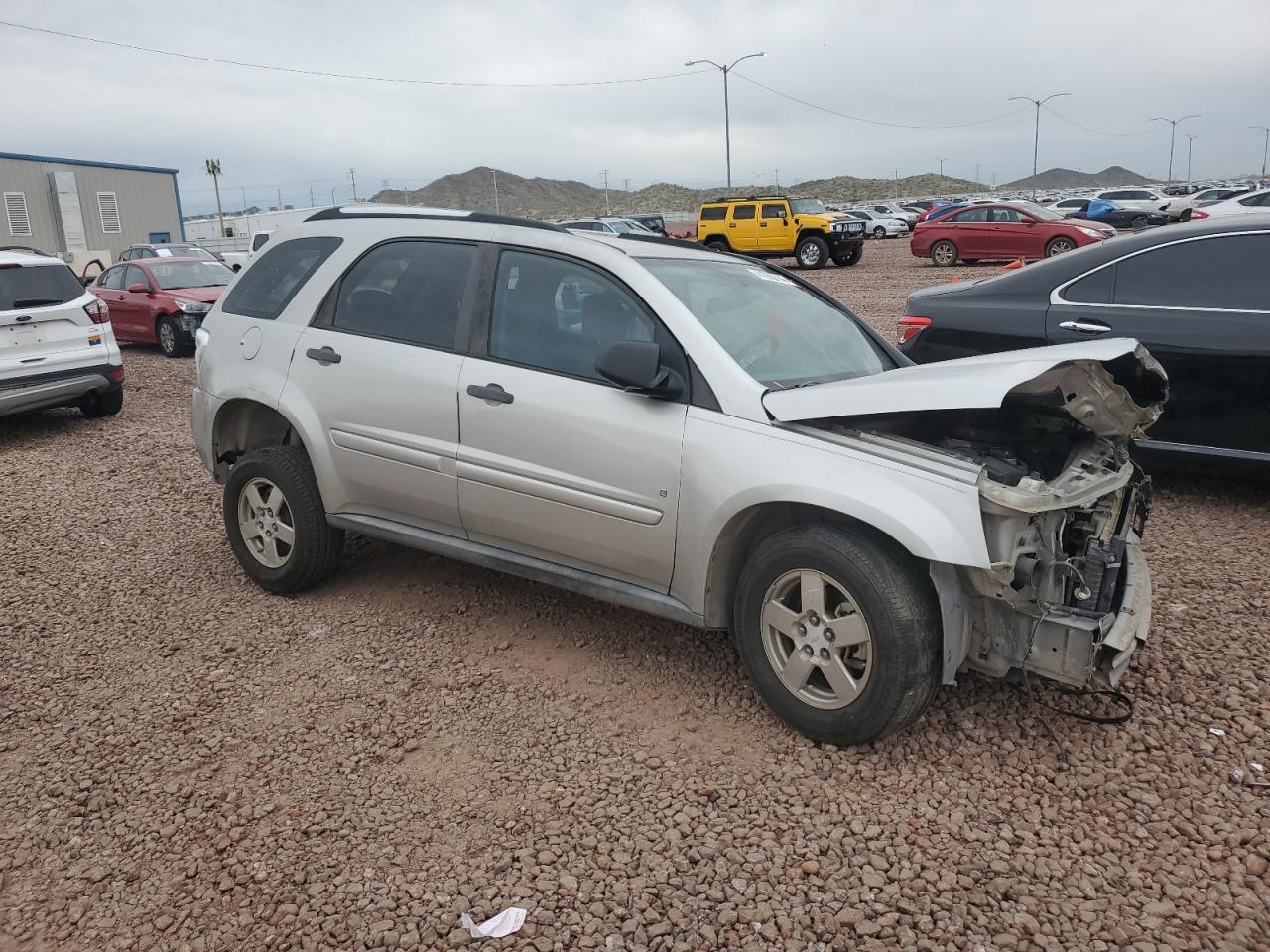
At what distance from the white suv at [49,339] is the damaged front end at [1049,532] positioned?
25.9ft

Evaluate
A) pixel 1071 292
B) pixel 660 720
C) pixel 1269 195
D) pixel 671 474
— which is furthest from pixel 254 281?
pixel 1269 195

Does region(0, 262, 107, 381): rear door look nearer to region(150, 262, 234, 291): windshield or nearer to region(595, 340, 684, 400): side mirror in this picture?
region(150, 262, 234, 291): windshield

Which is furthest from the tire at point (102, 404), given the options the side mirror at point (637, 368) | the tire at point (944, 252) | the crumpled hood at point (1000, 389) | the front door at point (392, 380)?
the tire at point (944, 252)

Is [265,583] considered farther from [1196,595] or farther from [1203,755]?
[1196,595]

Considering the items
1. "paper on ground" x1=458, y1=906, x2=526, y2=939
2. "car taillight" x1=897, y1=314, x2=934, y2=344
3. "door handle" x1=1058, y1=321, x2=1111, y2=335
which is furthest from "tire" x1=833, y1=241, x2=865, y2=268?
"paper on ground" x1=458, y1=906, x2=526, y2=939

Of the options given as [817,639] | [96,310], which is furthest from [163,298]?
[817,639]

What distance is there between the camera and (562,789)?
3238 millimetres

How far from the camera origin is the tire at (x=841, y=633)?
309cm

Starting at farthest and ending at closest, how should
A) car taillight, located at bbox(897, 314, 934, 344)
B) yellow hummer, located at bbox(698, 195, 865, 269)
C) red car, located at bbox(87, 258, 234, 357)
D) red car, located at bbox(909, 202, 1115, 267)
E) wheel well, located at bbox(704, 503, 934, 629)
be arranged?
yellow hummer, located at bbox(698, 195, 865, 269) < red car, located at bbox(909, 202, 1115, 267) < red car, located at bbox(87, 258, 234, 357) < car taillight, located at bbox(897, 314, 934, 344) < wheel well, located at bbox(704, 503, 934, 629)

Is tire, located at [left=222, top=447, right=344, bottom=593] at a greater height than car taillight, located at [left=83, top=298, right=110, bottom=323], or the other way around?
car taillight, located at [left=83, top=298, right=110, bottom=323]

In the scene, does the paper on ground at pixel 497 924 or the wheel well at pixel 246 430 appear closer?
the paper on ground at pixel 497 924

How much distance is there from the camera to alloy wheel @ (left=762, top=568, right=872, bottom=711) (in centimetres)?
320

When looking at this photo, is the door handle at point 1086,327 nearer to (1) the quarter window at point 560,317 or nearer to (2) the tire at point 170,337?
(1) the quarter window at point 560,317

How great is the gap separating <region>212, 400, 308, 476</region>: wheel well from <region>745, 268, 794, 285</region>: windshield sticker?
7.97 ft
